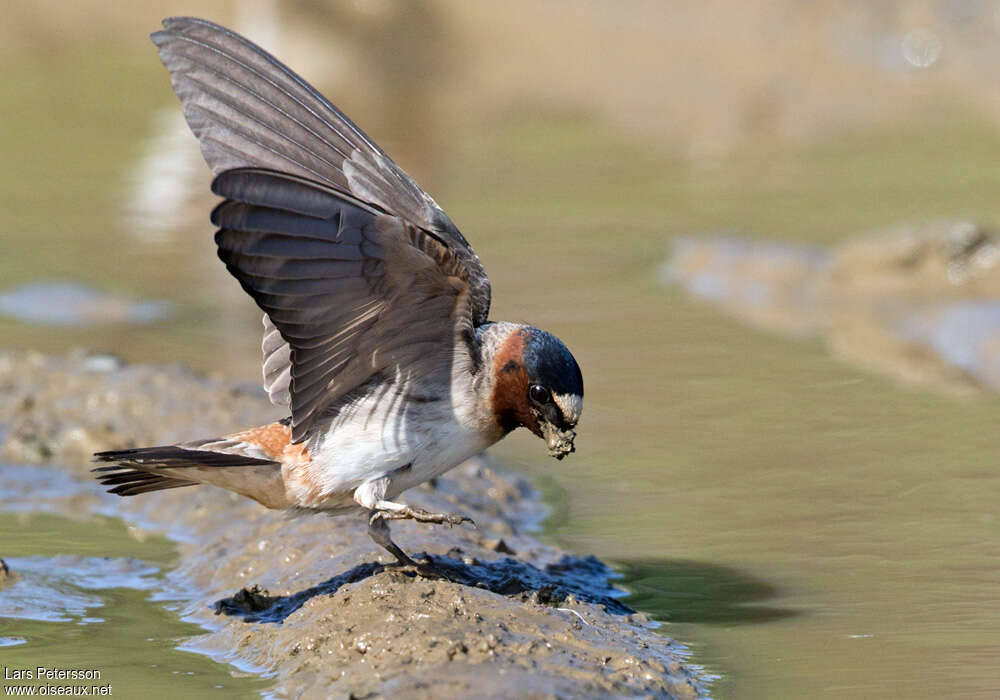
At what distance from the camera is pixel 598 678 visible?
4461mm

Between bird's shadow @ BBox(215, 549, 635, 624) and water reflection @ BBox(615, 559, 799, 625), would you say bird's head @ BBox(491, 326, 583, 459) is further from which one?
water reflection @ BBox(615, 559, 799, 625)

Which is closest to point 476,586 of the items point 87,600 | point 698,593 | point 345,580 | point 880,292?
point 345,580

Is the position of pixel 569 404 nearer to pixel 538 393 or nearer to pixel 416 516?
pixel 538 393

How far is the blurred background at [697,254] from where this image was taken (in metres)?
5.82

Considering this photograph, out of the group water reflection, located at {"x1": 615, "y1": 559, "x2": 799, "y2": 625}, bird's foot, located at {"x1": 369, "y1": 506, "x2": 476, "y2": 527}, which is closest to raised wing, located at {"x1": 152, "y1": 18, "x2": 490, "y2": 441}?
bird's foot, located at {"x1": 369, "y1": 506, "x2": 476, "y2": 527}

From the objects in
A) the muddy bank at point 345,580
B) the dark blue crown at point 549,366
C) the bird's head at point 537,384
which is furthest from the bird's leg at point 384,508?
the dark blue crown at point 549,366

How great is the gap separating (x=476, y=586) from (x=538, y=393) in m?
0.73

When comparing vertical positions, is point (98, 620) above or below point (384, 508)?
below

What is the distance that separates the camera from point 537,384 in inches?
196

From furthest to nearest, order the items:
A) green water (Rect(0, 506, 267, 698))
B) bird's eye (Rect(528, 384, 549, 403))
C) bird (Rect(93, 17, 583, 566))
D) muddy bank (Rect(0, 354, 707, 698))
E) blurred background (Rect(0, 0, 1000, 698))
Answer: blurred background (Rect(0, 0, 1000, 698))
bird's eye (Rect(528, 384, 549, 403))
green water (Rect(0, 506, 267, 698))
bird (Rect(93, 17, 583, 566))
muddy bank (Rect(0, 354, 707, 698))

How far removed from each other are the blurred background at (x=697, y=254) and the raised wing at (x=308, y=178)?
160 cm

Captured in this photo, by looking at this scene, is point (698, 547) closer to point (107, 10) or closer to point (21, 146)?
point (21, 146)

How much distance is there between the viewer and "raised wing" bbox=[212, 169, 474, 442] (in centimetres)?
457

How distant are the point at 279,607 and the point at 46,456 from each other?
2606mm
